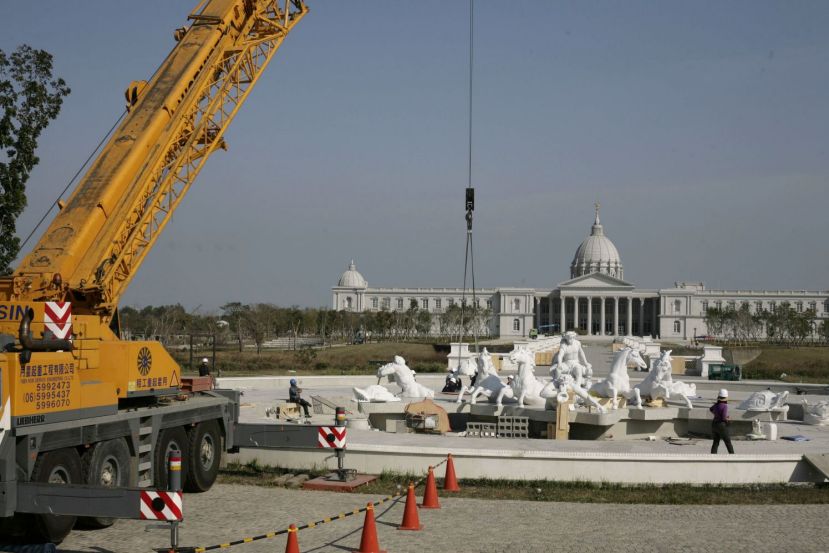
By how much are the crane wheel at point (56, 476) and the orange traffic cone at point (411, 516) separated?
4.20 m

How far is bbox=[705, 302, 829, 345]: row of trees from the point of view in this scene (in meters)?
110

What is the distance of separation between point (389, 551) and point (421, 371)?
36657 millimetres

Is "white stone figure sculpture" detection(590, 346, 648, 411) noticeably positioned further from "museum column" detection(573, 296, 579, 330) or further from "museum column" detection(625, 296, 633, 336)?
"museum column" detection(573, 296, 579, 330)

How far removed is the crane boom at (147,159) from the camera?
555 inches

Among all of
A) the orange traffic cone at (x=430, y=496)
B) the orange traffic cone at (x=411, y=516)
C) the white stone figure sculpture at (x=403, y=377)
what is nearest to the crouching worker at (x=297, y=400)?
the white stone figure sculpture at (x=403, y=377)

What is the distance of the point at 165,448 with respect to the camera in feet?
47.3

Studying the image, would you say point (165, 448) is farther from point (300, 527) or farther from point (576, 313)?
point (576, 313)

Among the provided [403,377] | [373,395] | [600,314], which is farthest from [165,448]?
[600,314]

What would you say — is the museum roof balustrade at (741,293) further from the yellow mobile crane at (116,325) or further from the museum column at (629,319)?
the yellow mobile crane at (116,325)

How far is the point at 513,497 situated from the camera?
52.5 feet

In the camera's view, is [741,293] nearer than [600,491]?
No

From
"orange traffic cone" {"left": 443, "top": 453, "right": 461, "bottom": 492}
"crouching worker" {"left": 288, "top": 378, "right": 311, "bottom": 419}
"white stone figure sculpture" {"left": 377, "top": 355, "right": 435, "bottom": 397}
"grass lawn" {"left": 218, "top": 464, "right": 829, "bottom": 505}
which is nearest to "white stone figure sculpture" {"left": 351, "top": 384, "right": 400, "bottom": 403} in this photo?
"crouching worker" {"left": 288, "top": 378, "right": 311, "bottom": 419}

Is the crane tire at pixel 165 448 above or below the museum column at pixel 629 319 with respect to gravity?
below

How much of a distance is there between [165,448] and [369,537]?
435 centimetres
